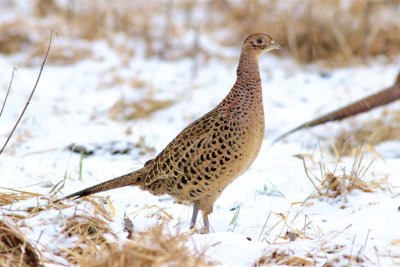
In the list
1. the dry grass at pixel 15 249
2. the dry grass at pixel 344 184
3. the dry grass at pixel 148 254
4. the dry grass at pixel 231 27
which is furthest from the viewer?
the dry grass at pixel 231 27

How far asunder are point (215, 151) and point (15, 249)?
1166 millimetres

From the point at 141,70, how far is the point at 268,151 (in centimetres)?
251

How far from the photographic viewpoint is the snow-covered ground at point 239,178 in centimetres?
322

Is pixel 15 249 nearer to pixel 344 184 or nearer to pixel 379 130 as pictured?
pixel 344 184

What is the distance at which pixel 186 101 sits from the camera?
7480 mm

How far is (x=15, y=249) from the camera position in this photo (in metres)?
2.93

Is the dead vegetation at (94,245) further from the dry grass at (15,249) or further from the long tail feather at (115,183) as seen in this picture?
the long tail feather at (115,183)

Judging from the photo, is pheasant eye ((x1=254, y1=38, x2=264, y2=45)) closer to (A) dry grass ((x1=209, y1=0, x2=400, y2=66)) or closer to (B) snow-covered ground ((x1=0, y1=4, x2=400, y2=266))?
(B) snow-covered ground ((x1=0, y1=4, x2=400, y2=266))

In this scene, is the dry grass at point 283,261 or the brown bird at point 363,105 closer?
the dry grass at point 283,261

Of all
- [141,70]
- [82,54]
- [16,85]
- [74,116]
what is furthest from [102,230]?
[82,54]

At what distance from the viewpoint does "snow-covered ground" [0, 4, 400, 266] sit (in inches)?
127

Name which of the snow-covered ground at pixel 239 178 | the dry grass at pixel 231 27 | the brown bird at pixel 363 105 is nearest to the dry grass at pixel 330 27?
the dry grass at pixel 231 27

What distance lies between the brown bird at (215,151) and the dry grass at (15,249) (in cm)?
73

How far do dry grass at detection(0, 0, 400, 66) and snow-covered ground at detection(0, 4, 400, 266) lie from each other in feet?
0.78
